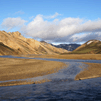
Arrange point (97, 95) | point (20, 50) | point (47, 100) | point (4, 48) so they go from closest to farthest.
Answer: point (47, 100)
point (97, 95)
point (4, 48)
point (20, 50)

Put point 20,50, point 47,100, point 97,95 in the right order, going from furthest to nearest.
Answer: point 20,50 < point 97,95 < point 47,100

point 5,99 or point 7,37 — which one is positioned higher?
point 7,37

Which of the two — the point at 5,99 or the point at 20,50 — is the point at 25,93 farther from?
the point at 20,50

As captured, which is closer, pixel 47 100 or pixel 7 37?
pixel 47 100

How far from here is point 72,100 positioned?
10.2 meters

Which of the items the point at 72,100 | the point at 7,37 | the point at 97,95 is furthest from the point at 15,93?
the point at 7,37

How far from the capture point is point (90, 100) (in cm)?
1023

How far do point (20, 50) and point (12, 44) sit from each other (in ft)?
45.3

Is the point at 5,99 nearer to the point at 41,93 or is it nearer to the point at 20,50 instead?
the point at 41,93

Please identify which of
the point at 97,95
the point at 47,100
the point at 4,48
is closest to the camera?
the point at 47,100

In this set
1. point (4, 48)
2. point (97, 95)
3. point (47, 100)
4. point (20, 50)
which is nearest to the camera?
point (47, 100)

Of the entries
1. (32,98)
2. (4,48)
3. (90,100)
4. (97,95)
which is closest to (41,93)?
(32,98)

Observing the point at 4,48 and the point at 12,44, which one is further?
the point at 12,44

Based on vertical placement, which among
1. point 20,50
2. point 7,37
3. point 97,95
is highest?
point 7,37
